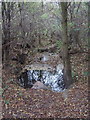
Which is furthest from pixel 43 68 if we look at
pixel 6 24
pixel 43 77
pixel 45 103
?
pixel 45 103

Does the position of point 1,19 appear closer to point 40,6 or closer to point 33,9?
point 33,9

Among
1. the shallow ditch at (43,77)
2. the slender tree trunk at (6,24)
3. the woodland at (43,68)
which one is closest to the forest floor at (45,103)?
the woodland at (43,68)

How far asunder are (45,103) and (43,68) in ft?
21.7

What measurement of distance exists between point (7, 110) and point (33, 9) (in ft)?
43.8

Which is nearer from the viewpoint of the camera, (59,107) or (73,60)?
(59,107)

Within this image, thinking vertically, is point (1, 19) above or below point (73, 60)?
above

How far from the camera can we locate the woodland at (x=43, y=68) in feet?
20.4

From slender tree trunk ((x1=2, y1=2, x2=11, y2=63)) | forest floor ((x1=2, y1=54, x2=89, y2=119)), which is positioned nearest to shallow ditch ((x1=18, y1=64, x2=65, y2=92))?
forest floor ((x1=2, y1=54, x2=89, y2=119))

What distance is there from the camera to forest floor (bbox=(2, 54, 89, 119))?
579 cm

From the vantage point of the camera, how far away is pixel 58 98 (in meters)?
7.28

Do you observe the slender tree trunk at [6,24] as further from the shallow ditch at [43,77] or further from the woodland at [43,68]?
the shallow ditch at [43,77]

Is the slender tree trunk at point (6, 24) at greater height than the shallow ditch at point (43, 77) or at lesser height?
greater

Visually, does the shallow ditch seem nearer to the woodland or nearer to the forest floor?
the woodland

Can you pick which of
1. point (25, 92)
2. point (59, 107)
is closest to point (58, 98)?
point (59, 107)
